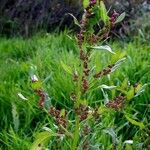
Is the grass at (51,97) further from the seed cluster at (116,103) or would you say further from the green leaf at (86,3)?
the green leaf at (86,3)

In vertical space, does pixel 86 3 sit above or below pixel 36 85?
above

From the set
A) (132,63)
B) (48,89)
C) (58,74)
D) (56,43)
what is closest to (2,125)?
(48,89)

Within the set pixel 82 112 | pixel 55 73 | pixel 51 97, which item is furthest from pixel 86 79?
pixel 55 73

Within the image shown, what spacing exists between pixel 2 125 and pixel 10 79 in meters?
0.74

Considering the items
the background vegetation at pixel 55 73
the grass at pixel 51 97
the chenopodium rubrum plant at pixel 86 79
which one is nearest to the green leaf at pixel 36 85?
the chenopodium rubrum plant at pixel 86 79

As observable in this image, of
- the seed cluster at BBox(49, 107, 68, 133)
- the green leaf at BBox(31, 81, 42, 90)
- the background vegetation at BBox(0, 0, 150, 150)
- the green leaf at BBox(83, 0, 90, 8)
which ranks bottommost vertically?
the background vegetation at BBox(0, 0, 150, 150)

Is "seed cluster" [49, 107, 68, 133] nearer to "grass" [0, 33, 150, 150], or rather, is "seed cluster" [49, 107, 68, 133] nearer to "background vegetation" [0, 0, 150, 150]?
"background vegetation" [0, 0, 150, 150]

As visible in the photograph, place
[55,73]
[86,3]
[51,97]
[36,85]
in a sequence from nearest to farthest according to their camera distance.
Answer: [86,3] < [36,85] < [51,97] < [55,73]

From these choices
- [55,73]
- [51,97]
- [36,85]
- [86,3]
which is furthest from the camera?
[55,73]

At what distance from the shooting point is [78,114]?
57.2 inches

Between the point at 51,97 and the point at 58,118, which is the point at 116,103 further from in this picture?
the point at 51,97

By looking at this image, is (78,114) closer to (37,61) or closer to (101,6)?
(101,6)

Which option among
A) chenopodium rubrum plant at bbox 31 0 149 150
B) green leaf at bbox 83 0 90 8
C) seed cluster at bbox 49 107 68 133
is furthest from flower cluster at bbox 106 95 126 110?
green leaf at bbox 83 0 90 8

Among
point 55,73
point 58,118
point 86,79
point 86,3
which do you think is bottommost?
point 55,73
